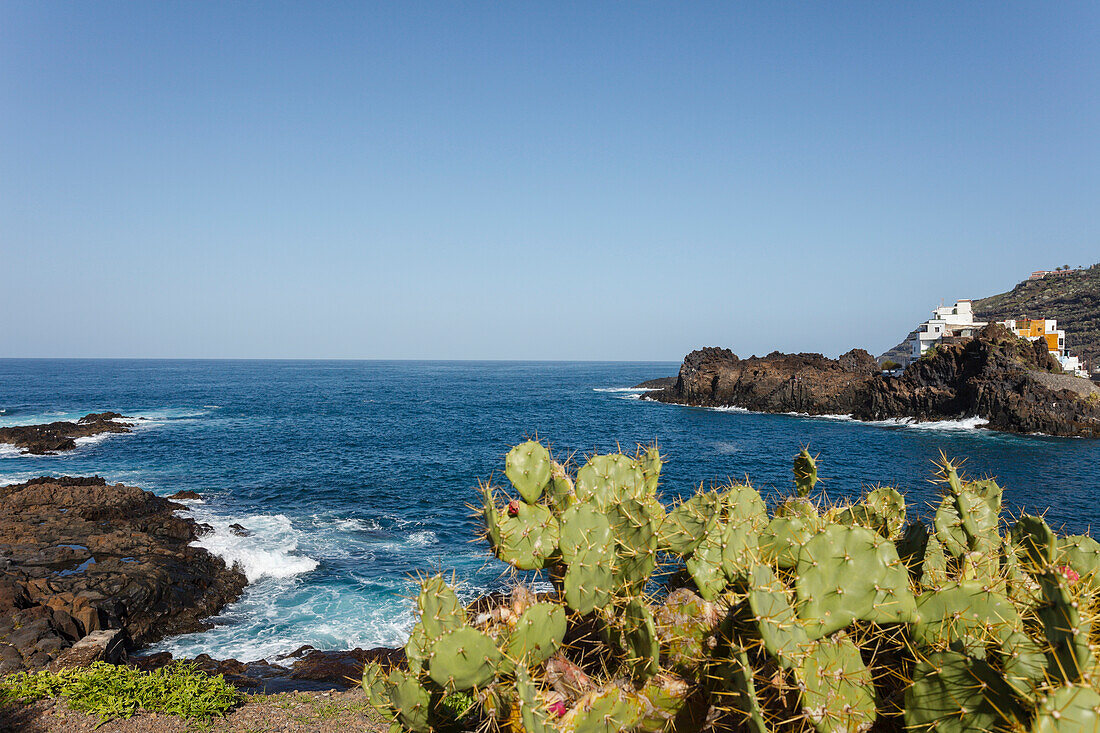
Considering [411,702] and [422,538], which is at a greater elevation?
[411,702]

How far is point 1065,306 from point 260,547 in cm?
14571

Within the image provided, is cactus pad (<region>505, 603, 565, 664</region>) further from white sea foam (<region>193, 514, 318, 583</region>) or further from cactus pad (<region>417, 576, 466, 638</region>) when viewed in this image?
white sea foam (<region>193, 514, 318, 583</region>)

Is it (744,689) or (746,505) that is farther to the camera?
(746,505)

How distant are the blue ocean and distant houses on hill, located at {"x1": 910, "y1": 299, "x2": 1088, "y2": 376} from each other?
2557 cm

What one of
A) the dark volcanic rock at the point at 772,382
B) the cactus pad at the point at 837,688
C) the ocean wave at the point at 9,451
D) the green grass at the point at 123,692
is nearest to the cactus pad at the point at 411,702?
the cactus pad at the point at 837,688

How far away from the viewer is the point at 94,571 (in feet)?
61.1

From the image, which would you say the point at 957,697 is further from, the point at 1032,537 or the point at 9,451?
the point at 9,451

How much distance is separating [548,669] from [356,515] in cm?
2579

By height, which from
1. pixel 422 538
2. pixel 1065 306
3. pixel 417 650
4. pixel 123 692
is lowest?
pixel 422 538

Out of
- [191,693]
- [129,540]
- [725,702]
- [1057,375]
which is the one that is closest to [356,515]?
[129,540]

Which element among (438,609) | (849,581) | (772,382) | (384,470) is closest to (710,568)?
(849,581)

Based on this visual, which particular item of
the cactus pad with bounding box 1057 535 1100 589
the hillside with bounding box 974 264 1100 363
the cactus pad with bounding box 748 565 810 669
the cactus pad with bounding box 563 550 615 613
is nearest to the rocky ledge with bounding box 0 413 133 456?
the cactus pad with bounding box 563 550 615 613

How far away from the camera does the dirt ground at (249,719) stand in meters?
9.02

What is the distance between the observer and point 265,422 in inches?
2386
